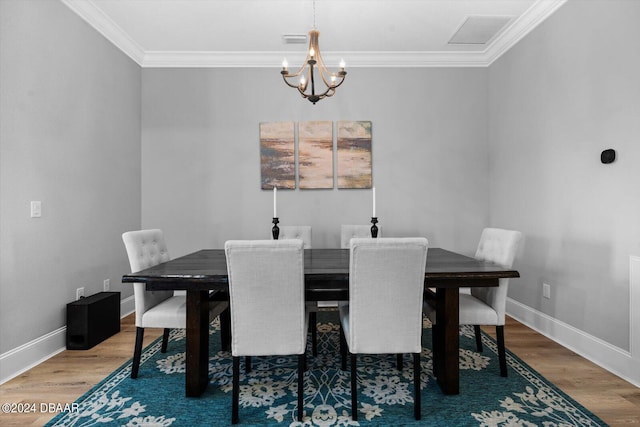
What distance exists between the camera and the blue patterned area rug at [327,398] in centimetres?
172

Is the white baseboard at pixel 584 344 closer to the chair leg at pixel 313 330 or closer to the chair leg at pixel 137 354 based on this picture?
the chair leg at pixel 313 330

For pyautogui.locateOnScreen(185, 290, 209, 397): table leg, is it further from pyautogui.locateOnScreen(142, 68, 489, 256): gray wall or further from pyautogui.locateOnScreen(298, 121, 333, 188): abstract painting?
pyautogui.locateOnScreen(298, 121, 333, 188): abstract painting

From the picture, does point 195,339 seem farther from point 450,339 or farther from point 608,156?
point 608,156

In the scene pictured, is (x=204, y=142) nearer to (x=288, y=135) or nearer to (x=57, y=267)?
(x=288, y=135)

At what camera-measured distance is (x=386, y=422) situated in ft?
5.56

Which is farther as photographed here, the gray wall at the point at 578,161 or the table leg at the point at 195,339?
the gray wall at the point at 578,161

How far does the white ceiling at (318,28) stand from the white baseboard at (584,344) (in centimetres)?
258

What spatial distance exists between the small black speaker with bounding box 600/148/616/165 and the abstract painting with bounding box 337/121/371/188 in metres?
2.06

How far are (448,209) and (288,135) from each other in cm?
201

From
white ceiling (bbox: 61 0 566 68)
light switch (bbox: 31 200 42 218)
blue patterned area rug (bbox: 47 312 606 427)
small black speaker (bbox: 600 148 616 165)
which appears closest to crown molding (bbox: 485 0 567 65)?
white ceiling (bbox: 61 0 566 68)

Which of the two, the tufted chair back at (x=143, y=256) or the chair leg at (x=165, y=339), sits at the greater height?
the tufted chair back at (x=143, y=256)

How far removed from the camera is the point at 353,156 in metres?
3.84

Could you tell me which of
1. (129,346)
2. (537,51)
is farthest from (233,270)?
(537,51)

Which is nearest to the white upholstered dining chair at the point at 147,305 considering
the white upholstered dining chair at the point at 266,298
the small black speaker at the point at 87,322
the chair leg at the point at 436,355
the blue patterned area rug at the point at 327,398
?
the blue patterned area rug at the point at 327,398
